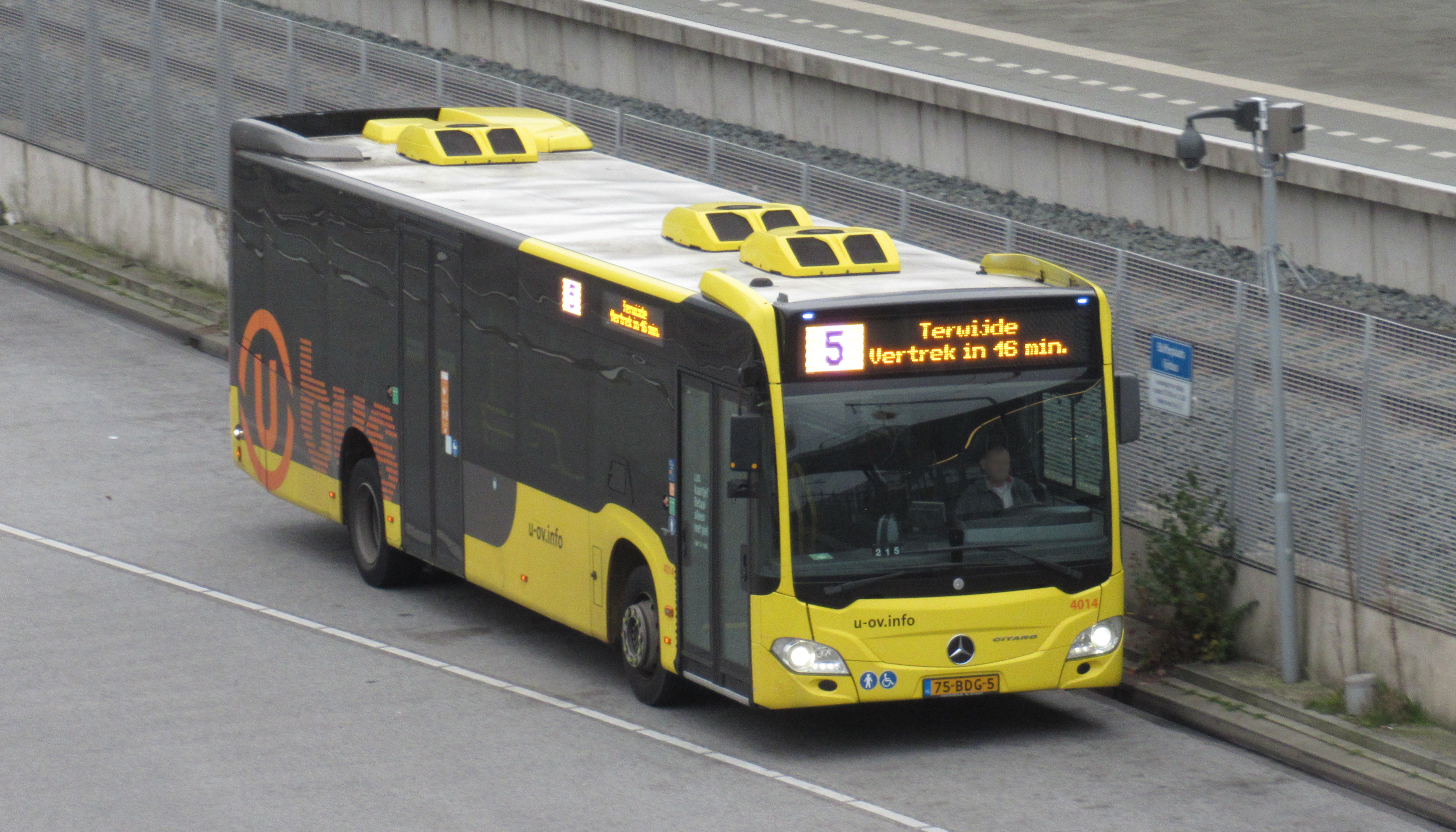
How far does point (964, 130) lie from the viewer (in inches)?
1027

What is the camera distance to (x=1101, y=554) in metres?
13.1

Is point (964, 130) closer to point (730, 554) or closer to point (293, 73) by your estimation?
point (293, 73)

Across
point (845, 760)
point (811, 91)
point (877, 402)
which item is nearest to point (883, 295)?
point (877, 402)

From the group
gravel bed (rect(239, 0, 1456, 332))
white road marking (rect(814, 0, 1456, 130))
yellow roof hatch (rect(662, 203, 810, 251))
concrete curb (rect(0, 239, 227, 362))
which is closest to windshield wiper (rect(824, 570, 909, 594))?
yellow roof hatch (rect(662, 203, 810, 251))

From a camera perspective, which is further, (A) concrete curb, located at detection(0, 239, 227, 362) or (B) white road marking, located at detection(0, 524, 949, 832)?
(A) concrete curb, located at detection(0, 239, 227, 362)

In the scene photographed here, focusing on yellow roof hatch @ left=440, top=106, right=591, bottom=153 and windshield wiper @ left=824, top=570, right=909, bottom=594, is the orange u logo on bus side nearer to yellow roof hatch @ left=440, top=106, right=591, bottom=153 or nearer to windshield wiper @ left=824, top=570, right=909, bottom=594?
yellow roof hatch @ left=440, top=106, right=591, bottom=153

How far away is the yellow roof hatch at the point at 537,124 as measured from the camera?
60.7 feet

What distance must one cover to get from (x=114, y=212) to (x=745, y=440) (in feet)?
60.4

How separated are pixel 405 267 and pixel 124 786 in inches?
200

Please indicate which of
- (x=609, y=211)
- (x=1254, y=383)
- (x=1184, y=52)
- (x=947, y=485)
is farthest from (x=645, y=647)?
(x=1184, y=52)

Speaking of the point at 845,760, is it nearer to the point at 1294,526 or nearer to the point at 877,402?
the point at 877,402

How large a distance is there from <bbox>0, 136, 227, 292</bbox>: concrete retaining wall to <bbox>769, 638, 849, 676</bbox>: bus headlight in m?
15.7

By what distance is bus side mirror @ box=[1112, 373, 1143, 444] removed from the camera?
13.2m

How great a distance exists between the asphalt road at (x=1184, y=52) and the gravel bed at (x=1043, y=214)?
6.95 feet
